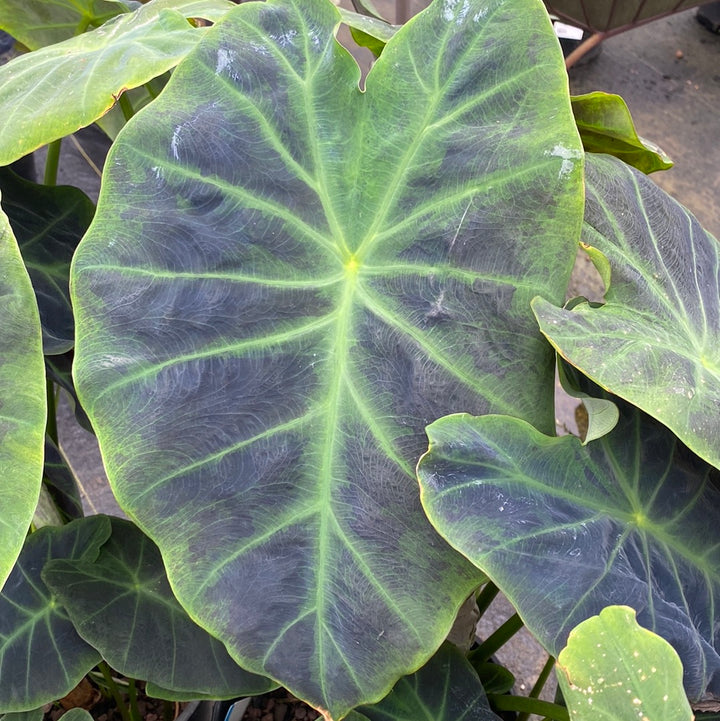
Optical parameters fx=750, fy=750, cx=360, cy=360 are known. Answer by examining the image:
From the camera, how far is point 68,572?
2.54 ft

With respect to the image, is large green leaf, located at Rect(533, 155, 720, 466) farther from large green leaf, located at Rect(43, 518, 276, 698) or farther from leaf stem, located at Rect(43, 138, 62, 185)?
leaf stem, located at Rect(43, 138, 62, 185)

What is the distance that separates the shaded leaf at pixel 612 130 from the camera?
779mm

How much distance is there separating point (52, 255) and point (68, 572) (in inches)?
14.5

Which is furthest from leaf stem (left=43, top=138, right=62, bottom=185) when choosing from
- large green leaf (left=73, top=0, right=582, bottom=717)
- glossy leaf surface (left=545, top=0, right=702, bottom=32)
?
glossy leaf surface (left=545, top=0, right=702, bottom=32)

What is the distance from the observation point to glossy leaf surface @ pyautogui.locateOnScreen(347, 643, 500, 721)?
0.75 m

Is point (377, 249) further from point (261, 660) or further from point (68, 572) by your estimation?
point (68, 572)

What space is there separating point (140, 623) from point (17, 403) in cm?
33

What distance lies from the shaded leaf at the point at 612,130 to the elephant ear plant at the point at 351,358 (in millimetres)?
146

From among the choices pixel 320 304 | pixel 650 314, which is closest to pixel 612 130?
pixel 650 314

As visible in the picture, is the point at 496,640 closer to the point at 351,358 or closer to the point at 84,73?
the point at 351,358

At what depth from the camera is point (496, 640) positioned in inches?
35.8

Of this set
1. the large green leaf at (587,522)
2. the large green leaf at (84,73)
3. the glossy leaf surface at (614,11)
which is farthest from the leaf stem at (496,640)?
the glossy leaf surface at (614,11)

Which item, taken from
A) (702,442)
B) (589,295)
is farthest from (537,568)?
(589,295)

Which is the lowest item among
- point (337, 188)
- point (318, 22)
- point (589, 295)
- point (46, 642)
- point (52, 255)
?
point (589, 295)
